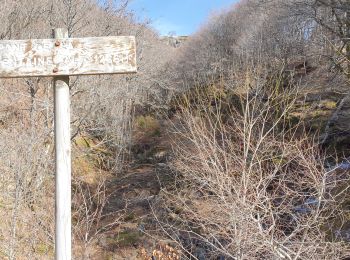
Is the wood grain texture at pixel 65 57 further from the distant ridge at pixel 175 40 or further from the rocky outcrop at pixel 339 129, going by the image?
the distant ridge at pixel 175 40

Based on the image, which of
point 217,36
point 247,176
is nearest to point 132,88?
point 217,36

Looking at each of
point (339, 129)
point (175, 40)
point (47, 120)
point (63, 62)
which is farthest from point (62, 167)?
point (175, 40)

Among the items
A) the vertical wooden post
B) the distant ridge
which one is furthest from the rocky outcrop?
the distant ridge

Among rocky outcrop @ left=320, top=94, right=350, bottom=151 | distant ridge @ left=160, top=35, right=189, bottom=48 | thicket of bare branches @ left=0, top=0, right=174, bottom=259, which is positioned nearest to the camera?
thicket of bare branches @ left=0, top=0, right=174, bottom=259

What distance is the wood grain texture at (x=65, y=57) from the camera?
2479 mm

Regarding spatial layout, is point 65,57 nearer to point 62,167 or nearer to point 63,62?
point 63,62

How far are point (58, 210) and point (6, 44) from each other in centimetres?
106

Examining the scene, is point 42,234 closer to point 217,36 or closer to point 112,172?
point 112,172

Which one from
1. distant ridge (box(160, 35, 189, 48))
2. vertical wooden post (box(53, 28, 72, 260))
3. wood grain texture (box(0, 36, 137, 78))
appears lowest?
vertical wooden post (box(53, 28, 72, 260))

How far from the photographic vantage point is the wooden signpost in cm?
248

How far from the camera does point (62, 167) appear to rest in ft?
8.29

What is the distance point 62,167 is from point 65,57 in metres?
Answer: 0.68

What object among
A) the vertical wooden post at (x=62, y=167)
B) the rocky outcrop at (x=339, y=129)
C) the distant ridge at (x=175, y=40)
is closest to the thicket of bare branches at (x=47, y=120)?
the vertical wooden post at (x=62, y=167)

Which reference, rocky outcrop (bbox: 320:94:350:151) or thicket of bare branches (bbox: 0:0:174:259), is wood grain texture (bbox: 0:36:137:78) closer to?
thicket of bare branches (bbox: 0:0:174:259)
